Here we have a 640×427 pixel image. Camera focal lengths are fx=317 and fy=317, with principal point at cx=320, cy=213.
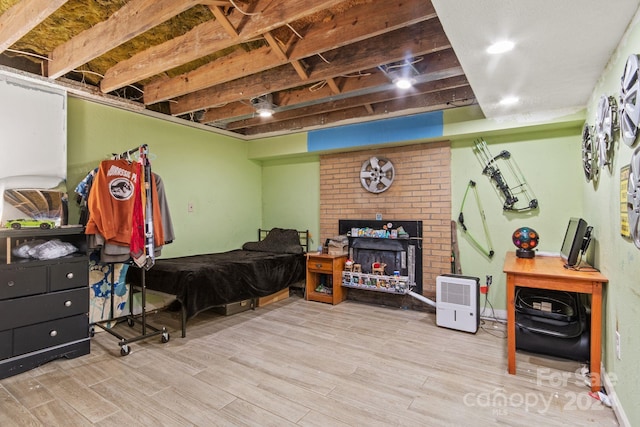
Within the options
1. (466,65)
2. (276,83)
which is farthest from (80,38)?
(466,65)

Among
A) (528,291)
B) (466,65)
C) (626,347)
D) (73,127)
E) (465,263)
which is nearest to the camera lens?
(626,347)

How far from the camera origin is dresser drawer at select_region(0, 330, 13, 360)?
7.84 feet

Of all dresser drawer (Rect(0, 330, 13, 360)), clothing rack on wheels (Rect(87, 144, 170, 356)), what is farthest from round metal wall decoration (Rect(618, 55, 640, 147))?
dresser drawer (Rect(0, 330, 13, 360))

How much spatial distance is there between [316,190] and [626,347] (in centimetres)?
397

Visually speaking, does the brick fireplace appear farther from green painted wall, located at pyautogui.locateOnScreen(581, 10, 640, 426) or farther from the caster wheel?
the caster wheel

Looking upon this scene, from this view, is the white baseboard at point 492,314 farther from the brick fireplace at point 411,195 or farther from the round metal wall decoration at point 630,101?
the round metal wall decoration at point 630,101

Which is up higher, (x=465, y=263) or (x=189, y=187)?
(x=189, y=187)

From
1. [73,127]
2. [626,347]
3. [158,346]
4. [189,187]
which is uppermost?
[73,127]

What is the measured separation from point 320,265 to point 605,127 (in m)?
3.32

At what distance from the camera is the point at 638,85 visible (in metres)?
1.51

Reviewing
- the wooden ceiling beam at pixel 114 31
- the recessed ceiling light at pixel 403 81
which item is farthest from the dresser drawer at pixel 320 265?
the wooden ceiling beam at pixel 114 31

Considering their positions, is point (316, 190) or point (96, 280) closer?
point (96, 280)

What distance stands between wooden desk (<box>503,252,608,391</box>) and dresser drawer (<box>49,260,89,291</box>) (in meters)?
3.58

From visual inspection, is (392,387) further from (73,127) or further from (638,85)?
(73,127)
